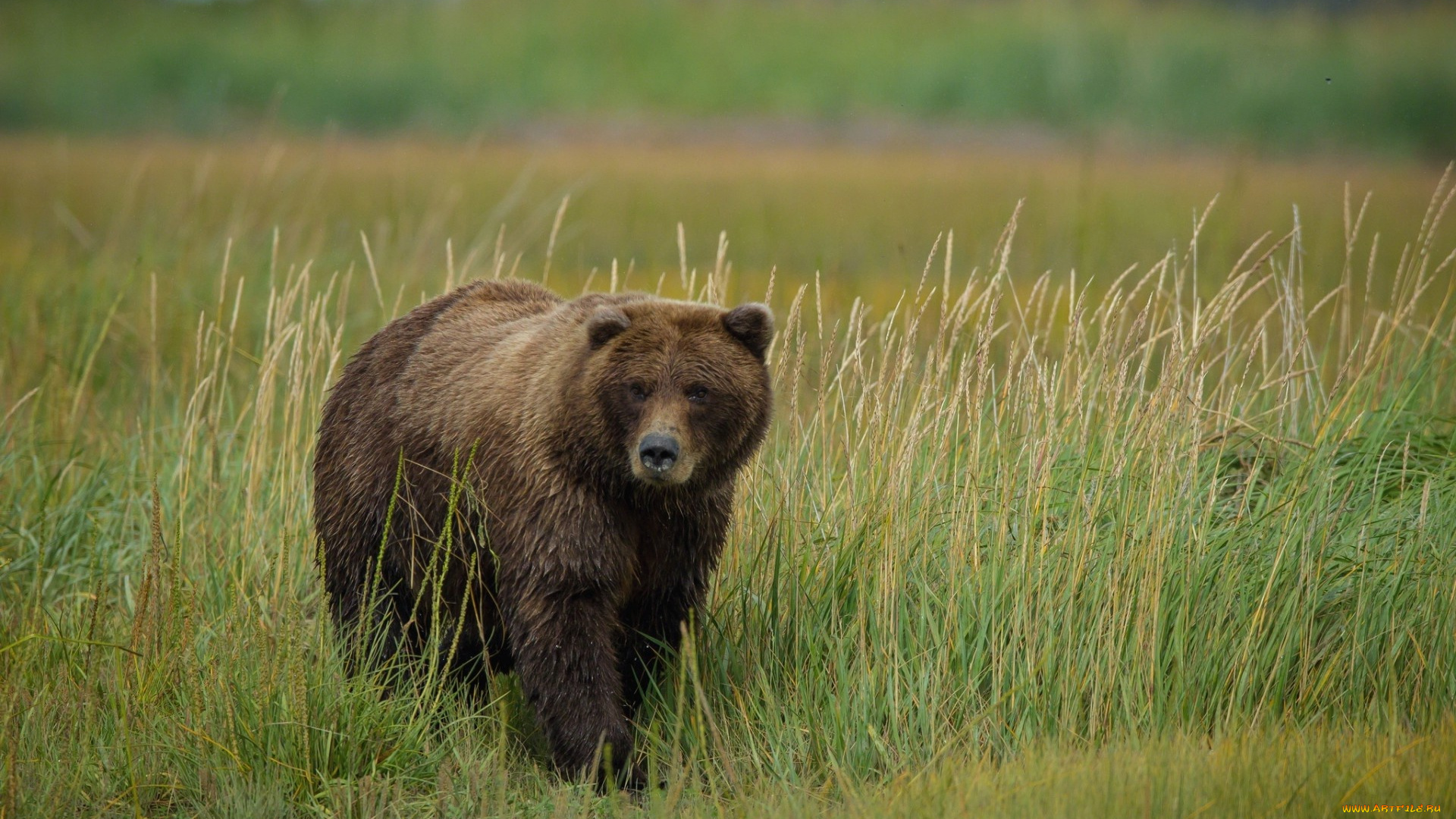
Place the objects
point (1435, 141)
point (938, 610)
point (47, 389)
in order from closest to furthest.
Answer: point (938, 610)
point (47, 389)
point (1435, 141)

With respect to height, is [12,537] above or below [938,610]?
below

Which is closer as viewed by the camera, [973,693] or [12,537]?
[973,693]

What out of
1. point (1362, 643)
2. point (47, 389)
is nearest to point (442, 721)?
point (1362, 643)

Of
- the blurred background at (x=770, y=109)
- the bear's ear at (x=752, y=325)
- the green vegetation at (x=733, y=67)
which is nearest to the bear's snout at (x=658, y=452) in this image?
the bear's ear at (x=752, y=325)

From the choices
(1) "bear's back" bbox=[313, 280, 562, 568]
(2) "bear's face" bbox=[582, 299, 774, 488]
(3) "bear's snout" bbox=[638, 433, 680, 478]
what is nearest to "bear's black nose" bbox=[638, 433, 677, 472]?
(3) "bear's snout" bbox=[638, 433, 680, 478]

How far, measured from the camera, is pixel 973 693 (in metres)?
4.80

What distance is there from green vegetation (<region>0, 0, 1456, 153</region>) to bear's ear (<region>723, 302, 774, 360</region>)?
60.8ft

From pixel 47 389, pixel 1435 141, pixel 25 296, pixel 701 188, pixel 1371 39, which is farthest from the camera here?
pixel 1371 39

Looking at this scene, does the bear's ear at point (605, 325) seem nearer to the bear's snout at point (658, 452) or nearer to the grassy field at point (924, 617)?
the bear's snout at point (658, 452)

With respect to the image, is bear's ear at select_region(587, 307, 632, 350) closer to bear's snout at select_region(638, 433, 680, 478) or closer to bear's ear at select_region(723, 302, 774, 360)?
bear's ear at select_region(723, 302, 774, 360)

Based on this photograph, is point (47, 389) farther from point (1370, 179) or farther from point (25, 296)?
point (1370, 179)

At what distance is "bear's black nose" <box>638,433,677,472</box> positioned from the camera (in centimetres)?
451

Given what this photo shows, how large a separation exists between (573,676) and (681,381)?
1.14m

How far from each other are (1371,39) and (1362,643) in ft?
74.4
